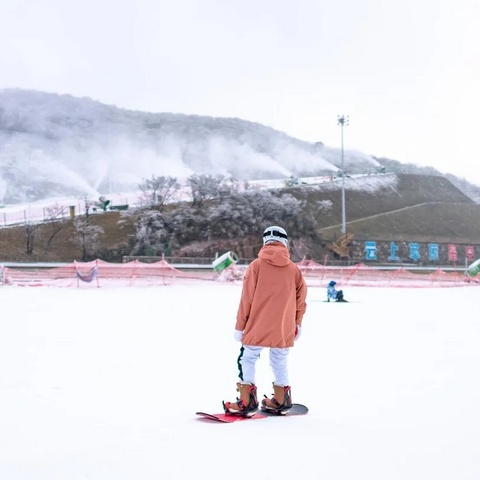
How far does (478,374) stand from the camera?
578 cm

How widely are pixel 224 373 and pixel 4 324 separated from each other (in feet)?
16.7

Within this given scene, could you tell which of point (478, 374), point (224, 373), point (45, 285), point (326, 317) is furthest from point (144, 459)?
point (45, 285)

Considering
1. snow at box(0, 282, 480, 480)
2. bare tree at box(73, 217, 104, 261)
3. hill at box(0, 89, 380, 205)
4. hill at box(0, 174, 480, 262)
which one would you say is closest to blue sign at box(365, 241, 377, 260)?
hill at box(0, 174, 480, 262)

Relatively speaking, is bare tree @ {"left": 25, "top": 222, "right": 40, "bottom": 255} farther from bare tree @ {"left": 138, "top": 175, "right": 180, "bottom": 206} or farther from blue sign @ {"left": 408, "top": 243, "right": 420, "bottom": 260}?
blue sign @ {"left": 408, "top": 243, "right": 420, "bottom": 260}

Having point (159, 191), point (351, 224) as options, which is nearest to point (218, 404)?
point (159, 191)

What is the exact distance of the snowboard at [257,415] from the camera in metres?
3.93

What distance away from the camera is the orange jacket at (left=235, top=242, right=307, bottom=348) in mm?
4090

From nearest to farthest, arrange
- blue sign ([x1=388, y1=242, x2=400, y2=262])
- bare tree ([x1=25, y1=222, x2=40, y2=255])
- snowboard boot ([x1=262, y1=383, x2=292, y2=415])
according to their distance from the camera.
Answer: snowboard boot ([x1=262, y1=383, x2=292, y2=415])
bare tree ([x1=25, y1=222, x2=40, y2=255])
blue sign ([x1=388, y1=242, x2=400, y2=262])

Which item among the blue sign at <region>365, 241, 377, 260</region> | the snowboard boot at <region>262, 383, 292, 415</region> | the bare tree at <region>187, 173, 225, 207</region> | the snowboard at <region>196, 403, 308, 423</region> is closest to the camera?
the snowboard at <region>196, 403, 308, 423</region>

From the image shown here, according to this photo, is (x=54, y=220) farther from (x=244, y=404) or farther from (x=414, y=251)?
(x=244, y=404)

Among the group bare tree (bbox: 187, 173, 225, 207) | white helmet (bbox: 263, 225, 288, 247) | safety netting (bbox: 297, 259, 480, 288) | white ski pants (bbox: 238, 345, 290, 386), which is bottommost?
safety netting (bbox: 297, 259, 480, 288)

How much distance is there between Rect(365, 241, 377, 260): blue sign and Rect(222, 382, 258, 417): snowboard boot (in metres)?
37.7

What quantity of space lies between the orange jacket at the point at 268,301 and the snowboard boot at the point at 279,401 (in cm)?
35

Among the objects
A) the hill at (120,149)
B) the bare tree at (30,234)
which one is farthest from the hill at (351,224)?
the hill at (120,149)
